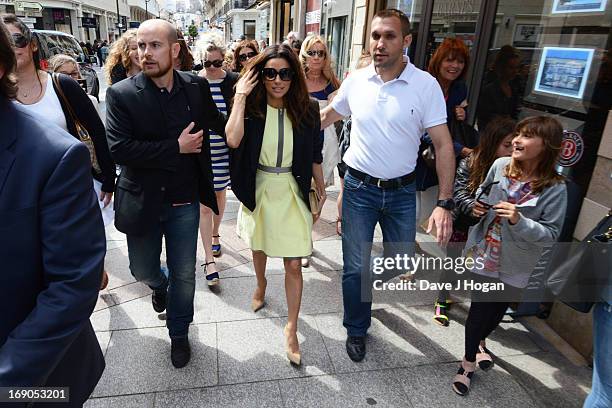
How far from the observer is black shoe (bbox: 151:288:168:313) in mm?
3078

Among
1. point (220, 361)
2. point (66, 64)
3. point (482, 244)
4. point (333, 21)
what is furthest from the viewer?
point (333, 21)

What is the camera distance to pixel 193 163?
259cm

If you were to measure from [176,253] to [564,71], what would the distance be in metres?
3.24

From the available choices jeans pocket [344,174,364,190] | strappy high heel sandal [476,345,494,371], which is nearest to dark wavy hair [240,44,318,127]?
jeans pocket [344,174,364,190]

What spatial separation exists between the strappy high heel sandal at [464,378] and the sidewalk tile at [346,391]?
0.34 metres

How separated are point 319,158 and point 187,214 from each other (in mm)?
977

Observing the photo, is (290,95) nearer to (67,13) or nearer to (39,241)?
(39,241)

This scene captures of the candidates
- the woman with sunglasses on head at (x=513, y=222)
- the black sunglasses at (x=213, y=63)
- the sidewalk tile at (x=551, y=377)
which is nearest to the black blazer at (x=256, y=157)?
the woman with sunglasses on head at (x=513, y=222)

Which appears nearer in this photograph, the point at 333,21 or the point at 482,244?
the point at 482,244

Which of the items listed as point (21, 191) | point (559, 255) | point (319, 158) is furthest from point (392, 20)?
point (21, 191)

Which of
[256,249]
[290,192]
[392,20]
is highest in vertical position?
[392,20]

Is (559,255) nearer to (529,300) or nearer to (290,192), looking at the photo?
(529,300)

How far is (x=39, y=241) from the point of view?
49.1 inches

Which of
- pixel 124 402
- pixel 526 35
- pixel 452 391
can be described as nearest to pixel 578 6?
pixel 526 35
